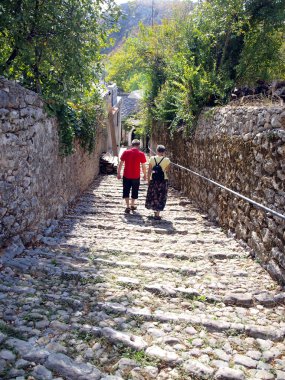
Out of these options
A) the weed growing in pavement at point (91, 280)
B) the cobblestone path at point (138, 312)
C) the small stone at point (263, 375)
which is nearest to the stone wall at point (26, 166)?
the cobblestone path at point (138, 312)

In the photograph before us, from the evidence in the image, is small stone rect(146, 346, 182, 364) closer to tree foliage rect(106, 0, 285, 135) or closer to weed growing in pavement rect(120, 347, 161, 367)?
weed growing in pavement rect(120, 347, 161, 367)

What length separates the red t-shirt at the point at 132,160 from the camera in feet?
23.7

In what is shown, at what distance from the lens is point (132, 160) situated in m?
7.24

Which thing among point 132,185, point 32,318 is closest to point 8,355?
point 32,318

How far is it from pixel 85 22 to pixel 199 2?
599cm

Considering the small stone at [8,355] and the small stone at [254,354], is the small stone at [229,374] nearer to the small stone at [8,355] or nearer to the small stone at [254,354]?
the small stone at [254,354]

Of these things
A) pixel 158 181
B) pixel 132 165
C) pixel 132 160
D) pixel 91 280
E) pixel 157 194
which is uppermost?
pixel 132 160

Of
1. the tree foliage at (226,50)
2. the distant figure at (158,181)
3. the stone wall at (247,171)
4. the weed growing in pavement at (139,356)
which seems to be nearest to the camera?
the weed growing in pavement at (139,356)

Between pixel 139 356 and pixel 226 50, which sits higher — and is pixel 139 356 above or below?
below

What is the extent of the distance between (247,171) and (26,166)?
3.05 m

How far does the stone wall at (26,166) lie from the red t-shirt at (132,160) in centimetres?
138

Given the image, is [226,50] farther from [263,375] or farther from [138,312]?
[263,375]

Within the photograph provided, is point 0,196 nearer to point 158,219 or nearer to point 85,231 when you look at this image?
point 85,231

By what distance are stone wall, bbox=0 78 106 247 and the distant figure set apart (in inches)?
68.3
